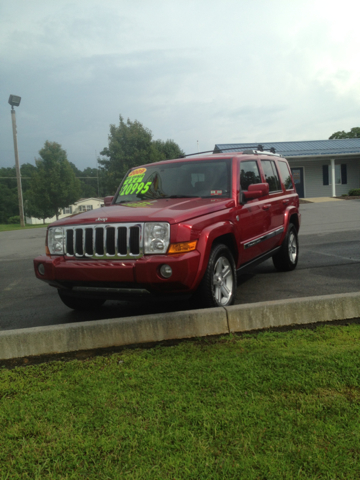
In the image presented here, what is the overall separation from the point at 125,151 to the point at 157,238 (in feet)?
155

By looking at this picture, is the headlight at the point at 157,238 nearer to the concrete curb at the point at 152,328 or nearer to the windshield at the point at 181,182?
the concrete curb at the point at 152,328

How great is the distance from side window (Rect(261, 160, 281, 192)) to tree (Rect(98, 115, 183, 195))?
138 feet

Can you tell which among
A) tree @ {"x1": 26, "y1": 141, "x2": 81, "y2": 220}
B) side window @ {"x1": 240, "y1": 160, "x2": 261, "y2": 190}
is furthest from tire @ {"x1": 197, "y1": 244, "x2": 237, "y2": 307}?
tree @ {"x1": 26, "y1": 141, "x2": 81, "y2": 220}

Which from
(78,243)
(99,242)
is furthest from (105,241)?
(78,243)

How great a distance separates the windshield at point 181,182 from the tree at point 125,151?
43.0 metres

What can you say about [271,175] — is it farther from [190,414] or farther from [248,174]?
[190,414]

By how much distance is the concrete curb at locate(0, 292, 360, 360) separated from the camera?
4.27 m

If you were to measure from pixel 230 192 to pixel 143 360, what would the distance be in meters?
2.67

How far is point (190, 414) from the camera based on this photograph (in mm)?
2850

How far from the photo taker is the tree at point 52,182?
52.9 metres

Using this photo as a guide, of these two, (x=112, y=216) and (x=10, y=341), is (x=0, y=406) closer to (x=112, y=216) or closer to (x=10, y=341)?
(x=10, y=341)

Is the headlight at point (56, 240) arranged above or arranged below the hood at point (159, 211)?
below

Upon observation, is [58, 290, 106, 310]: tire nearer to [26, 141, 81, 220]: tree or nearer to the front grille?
Result: the front grille

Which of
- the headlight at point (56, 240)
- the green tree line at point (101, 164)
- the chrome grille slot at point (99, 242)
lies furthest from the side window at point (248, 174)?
the green tree line at point (101, 164)
